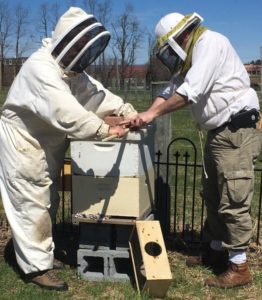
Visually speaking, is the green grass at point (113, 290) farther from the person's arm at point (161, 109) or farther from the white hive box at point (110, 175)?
the person's arm at point (161, 109)

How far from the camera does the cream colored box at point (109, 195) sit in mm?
4371

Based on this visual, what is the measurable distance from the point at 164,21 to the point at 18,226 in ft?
6.89

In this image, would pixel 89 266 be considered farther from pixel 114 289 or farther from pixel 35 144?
pixel 35 144

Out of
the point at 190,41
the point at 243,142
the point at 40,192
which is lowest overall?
the point at 40,192

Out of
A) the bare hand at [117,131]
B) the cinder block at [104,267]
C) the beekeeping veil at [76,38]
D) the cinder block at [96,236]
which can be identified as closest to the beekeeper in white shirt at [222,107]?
the bare hand at [117,131]

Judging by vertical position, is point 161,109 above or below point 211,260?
above

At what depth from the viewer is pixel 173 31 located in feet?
13.7

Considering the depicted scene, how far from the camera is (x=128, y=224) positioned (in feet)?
14.7

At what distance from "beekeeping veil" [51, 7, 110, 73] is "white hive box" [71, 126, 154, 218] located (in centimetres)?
70

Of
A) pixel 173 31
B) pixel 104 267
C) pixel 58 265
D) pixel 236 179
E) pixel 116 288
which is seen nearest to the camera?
pixel 173 31

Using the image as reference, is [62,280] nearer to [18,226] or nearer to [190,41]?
[18,226]

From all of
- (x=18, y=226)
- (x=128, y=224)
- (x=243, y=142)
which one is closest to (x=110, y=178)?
(x=128, y=224)

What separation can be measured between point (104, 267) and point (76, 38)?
6.58ft

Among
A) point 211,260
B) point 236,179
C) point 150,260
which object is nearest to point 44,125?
point 150,260
